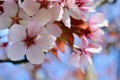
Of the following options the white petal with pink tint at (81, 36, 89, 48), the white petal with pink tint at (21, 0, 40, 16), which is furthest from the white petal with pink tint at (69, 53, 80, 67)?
the white petal with pink tint at (21, 0, 40, 16)

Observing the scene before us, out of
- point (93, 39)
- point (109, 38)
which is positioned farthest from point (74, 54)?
point (109, 38)

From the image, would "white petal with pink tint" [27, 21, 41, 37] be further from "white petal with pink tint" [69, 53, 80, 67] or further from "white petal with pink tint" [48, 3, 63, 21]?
"white petal with pink tint" [69, 53, 80, 67]

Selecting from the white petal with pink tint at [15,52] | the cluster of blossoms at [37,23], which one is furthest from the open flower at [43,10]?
the white petal with pink tint at [15,52]

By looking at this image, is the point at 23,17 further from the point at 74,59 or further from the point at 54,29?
the point at 74,59

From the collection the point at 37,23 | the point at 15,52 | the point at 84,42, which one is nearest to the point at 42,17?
the point at 37,23

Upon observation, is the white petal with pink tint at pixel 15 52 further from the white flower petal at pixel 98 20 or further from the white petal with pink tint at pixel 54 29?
the white flower petal at pixel 98 20

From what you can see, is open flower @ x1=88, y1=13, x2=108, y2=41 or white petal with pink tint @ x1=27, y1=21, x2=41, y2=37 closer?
white petal with pink tint @ x1=27, y1=21, x2=41, y2=37

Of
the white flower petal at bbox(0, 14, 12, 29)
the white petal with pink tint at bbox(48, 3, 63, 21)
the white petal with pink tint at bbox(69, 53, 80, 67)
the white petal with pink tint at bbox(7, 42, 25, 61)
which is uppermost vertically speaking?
the white petal with pink tint at bbox(48, 3, 63, 21)
